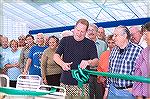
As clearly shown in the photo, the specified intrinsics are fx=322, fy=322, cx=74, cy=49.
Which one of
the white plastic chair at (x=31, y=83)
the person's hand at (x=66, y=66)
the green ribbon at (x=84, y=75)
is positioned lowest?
the white plastic chair at (x=31, y=83)

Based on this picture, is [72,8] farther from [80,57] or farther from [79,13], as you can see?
[80,57]

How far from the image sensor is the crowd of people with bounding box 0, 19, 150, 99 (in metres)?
2.94

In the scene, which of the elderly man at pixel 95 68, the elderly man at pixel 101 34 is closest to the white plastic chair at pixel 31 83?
the elderly man at pixel 95 68

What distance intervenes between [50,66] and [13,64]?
1.28 ft

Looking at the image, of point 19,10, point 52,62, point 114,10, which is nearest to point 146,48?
point 114,10

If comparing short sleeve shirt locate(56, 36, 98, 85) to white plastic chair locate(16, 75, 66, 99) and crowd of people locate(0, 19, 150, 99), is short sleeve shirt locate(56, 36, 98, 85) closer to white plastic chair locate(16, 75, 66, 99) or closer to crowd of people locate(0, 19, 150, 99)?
crowd of people locate(0, 19, 150, 99)

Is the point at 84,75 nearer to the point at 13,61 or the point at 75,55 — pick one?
the point at 75,55

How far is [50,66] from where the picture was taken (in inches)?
128

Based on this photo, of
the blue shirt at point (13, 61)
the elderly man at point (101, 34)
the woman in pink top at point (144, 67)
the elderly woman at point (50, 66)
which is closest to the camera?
the woman in pink top at point (144, 67)

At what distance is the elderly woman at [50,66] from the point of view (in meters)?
3.22

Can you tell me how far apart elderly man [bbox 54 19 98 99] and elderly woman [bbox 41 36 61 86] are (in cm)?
4

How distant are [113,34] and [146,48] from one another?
1.12 feet

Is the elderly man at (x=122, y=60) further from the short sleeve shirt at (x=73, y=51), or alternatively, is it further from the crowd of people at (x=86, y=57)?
the short sleeve shirt at (x=73, y=51)

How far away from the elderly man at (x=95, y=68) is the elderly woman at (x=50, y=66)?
337 mm
